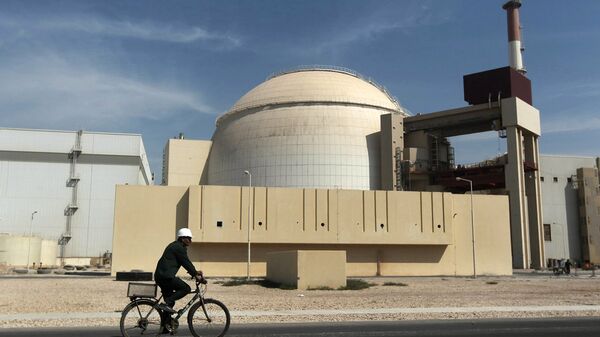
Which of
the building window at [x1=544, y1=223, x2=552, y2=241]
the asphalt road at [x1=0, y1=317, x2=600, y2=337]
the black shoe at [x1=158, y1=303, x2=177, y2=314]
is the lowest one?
the asphalt road at [x1=0, y1=317, x2=600, y2=337]

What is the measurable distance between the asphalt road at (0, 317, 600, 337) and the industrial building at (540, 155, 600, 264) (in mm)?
77754

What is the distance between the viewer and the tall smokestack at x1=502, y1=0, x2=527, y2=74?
86625mm

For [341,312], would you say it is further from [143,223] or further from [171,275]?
[143,223]

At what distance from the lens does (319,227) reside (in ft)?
173

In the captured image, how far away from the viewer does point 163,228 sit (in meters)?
50.2

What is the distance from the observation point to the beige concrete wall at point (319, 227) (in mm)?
49812

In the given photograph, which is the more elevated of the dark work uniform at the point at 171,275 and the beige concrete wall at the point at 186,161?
the beige concrete wall at the point at 186,161

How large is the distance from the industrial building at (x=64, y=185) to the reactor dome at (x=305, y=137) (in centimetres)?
1500

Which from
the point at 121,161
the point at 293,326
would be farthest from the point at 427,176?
the point at 293,326

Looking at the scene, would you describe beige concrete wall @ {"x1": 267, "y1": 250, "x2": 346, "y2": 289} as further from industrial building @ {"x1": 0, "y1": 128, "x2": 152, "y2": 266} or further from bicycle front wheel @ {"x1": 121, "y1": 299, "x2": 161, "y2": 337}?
industrial building @ {"x1": 0, "y1": 128, "x2": 152, "y2": 266}

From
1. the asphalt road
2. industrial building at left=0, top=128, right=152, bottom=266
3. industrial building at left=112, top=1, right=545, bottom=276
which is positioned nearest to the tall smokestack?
industrial building at left=112, top=1, right=545, bottom=276

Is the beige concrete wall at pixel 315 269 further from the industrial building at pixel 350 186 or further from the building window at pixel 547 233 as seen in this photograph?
the building window at pixel 547 233

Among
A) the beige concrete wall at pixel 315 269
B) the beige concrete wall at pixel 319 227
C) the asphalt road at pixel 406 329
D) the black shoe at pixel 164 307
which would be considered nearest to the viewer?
the black shoe at pixel 164 307

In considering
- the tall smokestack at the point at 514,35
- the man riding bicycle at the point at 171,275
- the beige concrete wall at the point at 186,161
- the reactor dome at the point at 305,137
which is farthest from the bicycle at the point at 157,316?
the tall smokestack at the point at 514,35
